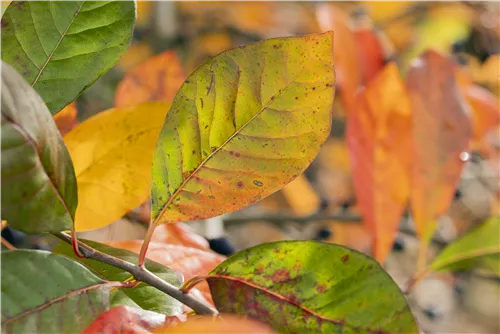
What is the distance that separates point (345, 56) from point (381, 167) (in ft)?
1.40

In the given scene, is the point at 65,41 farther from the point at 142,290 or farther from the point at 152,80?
the point at 152,80

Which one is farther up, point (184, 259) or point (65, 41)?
point (65, 41)

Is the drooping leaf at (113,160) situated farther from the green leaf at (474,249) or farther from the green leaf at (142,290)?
the green leaf at (474,249)

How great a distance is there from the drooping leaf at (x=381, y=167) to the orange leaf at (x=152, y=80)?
0.36 meters

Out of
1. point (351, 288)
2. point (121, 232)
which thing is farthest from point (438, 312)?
point (351, 288)

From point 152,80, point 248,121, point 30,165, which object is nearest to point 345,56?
point 152,80

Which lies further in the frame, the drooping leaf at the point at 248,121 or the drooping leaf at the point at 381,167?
the drooping leaf at the point at 381,167

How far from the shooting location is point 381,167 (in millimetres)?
748

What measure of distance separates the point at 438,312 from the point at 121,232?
1.24 meters

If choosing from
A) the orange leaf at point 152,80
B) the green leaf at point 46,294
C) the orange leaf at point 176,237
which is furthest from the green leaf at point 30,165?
the orange leaf at point 152,80

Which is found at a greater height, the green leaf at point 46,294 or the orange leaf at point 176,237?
the green leaf at point 46,294

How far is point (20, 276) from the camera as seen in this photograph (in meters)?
0.33

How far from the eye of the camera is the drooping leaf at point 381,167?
0.75 meters

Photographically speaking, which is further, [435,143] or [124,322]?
[435,143]
